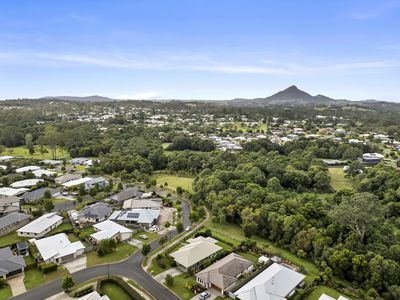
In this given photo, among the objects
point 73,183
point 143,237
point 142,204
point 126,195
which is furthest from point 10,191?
point 143,237

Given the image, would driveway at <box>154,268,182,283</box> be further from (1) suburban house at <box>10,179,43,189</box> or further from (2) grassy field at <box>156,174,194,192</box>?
(1) suburban house at <box>10,179,43,189</box>

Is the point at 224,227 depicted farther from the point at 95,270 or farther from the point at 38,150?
the point at 38,150

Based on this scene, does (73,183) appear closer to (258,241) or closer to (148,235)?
(148,235)

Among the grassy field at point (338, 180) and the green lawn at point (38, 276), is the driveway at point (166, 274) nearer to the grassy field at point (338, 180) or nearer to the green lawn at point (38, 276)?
the green lawn at point (38, 276)

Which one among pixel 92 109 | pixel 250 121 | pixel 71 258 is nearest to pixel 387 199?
pixel 71 258

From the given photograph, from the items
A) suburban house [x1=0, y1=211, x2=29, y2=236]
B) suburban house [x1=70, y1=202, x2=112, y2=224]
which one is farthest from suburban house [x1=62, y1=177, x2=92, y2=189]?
suburban house [x1=0, y1=211, x2=29, y2=236]

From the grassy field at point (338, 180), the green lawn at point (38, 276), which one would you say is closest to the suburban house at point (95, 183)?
the green lawn at point (38, 276)
